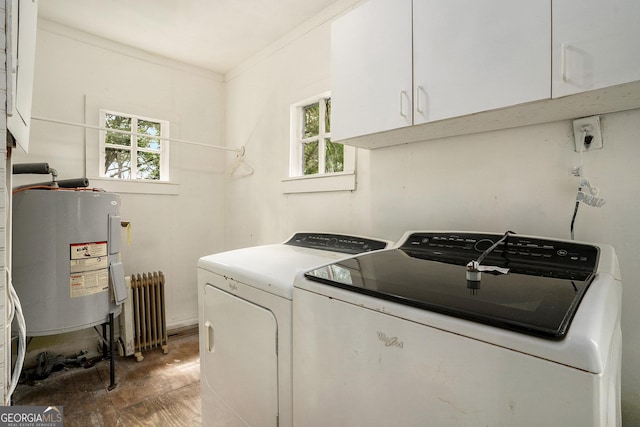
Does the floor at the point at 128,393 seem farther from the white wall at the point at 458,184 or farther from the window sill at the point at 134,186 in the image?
the window sill at the point at 134,186

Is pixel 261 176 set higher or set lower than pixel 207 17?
lower

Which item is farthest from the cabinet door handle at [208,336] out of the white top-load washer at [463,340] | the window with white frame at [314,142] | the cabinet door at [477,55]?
the cabinet door at [477,55]

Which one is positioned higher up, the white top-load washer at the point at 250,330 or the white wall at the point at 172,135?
the white wall at the point at 172,135

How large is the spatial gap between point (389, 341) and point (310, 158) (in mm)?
1901

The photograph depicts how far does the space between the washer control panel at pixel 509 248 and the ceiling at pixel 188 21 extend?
184 cm

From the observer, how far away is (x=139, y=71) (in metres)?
2.89

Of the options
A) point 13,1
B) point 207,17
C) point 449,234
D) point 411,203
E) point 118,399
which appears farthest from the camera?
point 207,17

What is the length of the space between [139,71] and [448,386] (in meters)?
3.44

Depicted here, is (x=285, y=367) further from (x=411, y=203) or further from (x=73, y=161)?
(x=73, y=161)

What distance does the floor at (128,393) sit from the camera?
1.90 metres

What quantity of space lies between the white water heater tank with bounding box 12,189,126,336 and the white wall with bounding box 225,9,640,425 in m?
1.22

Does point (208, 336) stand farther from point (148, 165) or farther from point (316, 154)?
point (148, 165)

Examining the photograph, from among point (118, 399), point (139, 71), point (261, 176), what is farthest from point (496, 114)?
point (139, 71)

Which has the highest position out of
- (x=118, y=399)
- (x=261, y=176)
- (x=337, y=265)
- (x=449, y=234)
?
(x=261, y=176)
